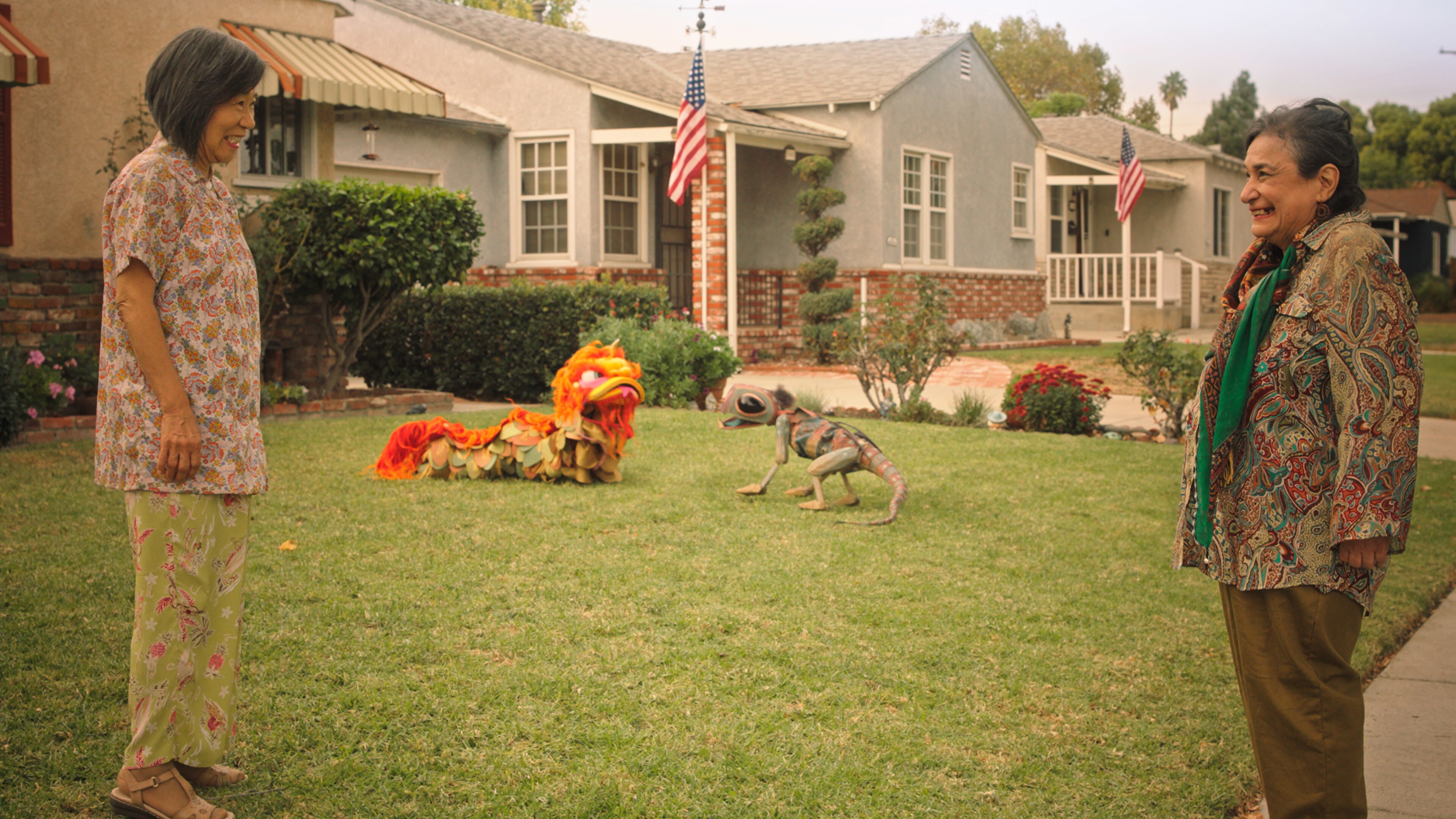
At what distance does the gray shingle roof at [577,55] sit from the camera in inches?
693

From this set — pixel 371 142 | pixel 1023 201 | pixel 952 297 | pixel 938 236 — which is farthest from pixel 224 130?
pixel 1023 201

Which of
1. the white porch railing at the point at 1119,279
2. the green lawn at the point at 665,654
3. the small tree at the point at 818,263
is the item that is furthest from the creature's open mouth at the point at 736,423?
the white porch railing at the point at 1119,279

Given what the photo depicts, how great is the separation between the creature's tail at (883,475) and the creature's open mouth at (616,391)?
4.68ft

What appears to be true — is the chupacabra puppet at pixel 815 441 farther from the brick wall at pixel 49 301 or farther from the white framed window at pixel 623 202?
the white framed window at pixel 623 202

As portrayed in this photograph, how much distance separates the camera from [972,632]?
4.68 metres

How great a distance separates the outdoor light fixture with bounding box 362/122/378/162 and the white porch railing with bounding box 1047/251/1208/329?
15720mm

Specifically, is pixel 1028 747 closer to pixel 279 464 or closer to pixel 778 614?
pixel 778 614

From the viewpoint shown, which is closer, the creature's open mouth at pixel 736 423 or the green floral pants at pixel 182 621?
the green floral pants at pixel 182 621

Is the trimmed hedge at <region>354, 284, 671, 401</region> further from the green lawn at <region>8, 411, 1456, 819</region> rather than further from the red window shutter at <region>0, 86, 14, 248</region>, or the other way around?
the green lawn at <region>8, 411, 1456, 819</region>

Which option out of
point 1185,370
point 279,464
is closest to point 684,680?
point 279,464

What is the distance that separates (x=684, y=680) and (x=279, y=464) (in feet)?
15.9

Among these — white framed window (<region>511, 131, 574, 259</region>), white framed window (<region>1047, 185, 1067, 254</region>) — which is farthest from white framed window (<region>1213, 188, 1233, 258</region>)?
white framed window (<region>511, 131, 574, 259</region>)

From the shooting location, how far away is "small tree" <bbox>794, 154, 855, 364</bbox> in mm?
17922

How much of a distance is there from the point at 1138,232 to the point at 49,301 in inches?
1007
